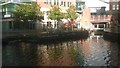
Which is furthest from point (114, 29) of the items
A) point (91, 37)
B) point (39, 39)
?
point (39, 39)

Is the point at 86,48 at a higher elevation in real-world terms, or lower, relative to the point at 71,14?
lower

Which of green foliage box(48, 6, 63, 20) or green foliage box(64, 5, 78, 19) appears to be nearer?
green foliage box(48, 6, 63, 20)

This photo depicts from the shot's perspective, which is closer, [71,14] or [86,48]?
[86,48]

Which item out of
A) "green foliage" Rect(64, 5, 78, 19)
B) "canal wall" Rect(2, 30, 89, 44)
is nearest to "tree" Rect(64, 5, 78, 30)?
"green foliage" Rect(64, 5, 78, 19)

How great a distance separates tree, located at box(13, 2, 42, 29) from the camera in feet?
20.8

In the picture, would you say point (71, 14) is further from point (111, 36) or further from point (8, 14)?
point (111, 36)

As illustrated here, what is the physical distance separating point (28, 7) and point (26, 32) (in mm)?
686

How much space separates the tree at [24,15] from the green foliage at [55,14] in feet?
2.09

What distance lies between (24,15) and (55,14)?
111cm

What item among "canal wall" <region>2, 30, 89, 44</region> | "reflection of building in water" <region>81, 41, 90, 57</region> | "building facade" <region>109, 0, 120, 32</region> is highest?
"building facade" <region>109, 0, 120, 32</region>

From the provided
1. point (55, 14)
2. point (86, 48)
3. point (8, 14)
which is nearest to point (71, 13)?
point (55, 14)

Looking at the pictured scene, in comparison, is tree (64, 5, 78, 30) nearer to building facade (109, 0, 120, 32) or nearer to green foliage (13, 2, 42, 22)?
green foliage (13, 2, 42, 22)

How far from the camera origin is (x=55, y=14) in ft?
23.8

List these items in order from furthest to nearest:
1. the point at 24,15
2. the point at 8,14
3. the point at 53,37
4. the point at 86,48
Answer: the point at 8,14 < the point at 24,15 < the point at 53,37 < the point at 86,48
